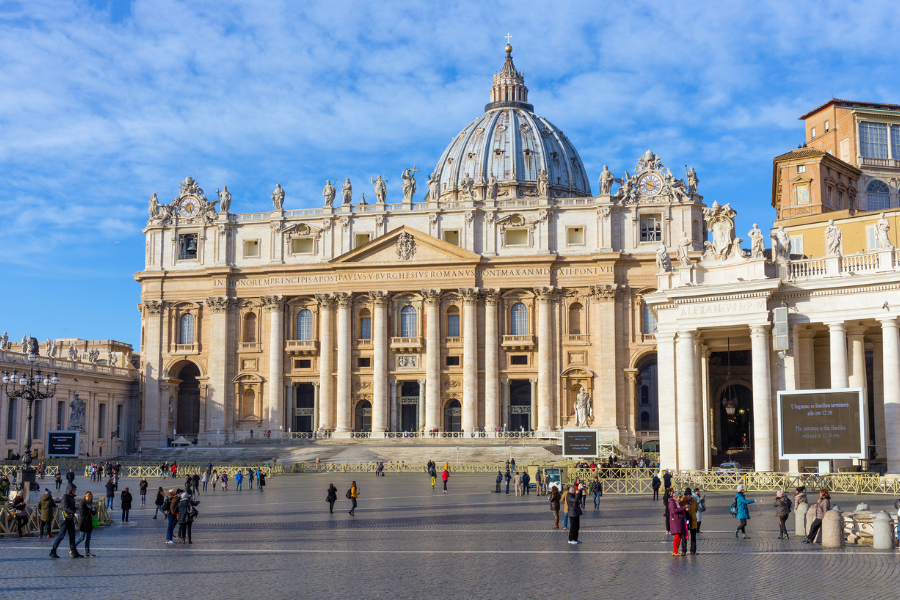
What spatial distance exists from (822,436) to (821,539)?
11.1 metres

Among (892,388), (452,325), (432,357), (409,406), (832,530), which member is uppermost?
(452,325)

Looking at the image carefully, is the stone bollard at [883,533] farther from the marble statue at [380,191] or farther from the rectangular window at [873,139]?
the marble statue at [380,191]

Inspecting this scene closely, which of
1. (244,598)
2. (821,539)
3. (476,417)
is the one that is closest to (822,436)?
(821,539)

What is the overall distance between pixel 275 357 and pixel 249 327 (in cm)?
380

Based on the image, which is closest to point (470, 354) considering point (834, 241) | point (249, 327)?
point (249, 327)

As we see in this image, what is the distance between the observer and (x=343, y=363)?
75.1 metres

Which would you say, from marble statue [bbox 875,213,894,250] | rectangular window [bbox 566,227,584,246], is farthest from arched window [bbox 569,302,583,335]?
marble statue [bbox 875,213,894,250]

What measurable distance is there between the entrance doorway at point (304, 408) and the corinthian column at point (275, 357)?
6.97ft

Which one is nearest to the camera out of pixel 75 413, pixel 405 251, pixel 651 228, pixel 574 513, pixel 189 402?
pixel 574 513

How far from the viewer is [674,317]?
3578cm

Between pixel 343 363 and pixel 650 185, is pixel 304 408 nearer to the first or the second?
pixel 343 363

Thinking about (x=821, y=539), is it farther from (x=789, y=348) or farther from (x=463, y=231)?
(x=463, y=231)

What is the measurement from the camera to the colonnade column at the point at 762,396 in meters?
33.8

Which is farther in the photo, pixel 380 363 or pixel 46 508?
pixel 380 363
